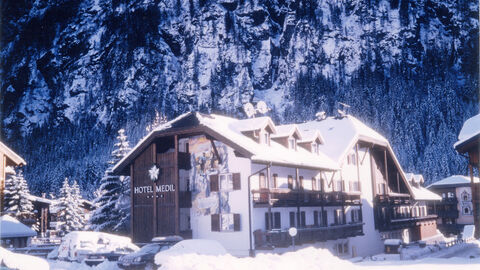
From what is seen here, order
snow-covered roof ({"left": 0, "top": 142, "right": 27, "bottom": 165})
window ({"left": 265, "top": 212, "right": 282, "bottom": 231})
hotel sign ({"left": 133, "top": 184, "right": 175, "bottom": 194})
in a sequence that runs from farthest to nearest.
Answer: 1. hotel sign ({"left": 133, "top": 184, "right": 175, "bottom": 194})
2. window ({"left": 265, "top": 212, "right": 282, "bottom": 231})
3. snow-covered roof ({"left": 0, "top": 142, "right": 27, "bottom": 165})

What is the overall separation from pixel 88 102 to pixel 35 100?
30082 mm

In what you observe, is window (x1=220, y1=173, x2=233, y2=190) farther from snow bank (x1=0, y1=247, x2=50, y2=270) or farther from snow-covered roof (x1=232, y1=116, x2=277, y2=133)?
snow bank (x1=0, y1=247, x2=50, y2=270)

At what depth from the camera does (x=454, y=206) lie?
212 ft

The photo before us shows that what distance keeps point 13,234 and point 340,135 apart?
29.2 m

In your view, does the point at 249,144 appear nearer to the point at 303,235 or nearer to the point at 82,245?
the point at 303,235

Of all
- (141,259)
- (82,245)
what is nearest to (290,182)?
(141,259)

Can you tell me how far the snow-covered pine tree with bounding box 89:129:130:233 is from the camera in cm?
4066

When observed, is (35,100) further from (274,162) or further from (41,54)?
(274,162)

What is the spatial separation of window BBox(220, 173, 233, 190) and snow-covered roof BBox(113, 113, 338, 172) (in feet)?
8.08

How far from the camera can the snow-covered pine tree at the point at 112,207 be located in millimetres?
40656

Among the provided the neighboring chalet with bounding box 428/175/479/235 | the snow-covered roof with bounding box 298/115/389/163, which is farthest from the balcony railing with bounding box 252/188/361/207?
the neighboring chalet with bounding box 428/175/479/235

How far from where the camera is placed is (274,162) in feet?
96.8

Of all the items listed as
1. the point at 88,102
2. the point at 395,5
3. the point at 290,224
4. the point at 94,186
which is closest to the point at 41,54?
the point at 88,102

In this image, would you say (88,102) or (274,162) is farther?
(88,102)
